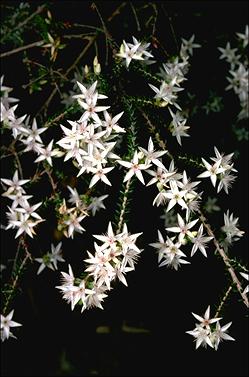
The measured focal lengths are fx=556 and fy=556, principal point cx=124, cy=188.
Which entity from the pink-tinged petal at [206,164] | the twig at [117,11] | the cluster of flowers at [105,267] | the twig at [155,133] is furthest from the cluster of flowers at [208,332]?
the twig at [117,11]


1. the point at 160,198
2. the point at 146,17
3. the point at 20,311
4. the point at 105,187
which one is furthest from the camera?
the point at 20,311

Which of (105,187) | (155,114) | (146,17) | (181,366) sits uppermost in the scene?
(146,17)

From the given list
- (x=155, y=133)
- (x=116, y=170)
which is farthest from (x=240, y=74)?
(x=155, y=133)

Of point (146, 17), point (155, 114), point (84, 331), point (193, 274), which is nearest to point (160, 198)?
point (155, 114)

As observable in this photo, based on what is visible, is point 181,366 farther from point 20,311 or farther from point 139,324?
point 20,311

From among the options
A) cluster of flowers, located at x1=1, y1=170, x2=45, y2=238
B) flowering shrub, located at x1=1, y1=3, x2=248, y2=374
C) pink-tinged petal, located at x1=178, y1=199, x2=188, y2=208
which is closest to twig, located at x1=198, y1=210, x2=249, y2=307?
flowering shrub, located at x1=1, y1=3, x2=248, y2=374

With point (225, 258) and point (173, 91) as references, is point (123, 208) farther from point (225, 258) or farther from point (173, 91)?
point (173, 91)
